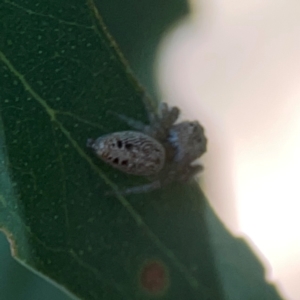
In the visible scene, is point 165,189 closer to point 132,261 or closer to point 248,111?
point 132,261

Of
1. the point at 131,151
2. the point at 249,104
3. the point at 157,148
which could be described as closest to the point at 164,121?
the point at 157,148

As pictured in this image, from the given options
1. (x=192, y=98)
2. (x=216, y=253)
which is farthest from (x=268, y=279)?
(x=192, y=98)

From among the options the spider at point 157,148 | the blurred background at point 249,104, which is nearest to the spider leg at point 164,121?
the spider at point 157,148

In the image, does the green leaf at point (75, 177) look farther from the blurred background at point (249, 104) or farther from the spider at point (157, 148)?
the blurred background at point (249, 104)

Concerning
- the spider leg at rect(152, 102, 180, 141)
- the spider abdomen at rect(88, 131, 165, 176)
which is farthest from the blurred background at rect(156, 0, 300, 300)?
the spider abdomen at rect(88, 131, 165, 176)

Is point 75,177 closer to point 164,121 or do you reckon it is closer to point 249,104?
point 164,121

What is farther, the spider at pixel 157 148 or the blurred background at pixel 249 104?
the blurred background at pixel 249 104

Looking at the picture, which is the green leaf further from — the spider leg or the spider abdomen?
the spider leg
